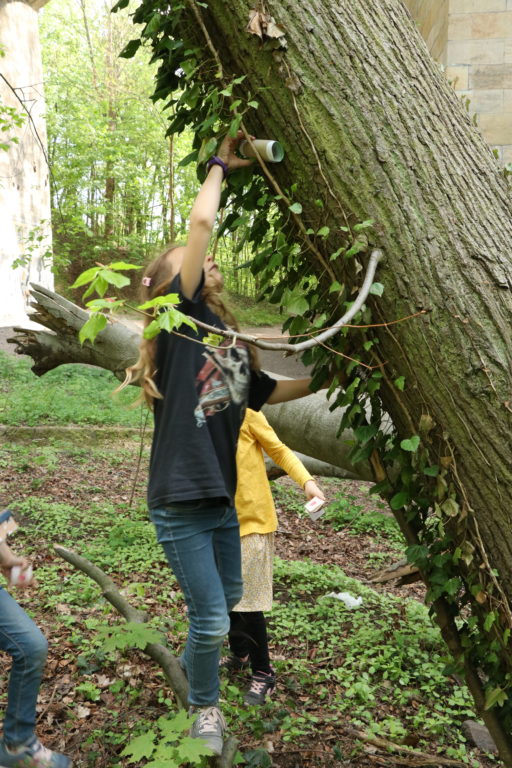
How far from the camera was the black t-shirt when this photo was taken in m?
2.14

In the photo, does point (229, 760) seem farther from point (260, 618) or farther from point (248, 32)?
point (248, 32)

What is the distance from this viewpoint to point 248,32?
1.83 m

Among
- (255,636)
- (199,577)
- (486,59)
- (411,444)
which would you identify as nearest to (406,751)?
(255,636)

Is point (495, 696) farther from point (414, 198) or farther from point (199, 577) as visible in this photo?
point (414, 198)

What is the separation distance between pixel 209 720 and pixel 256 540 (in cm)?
94

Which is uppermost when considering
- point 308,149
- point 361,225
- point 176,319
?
point 308,149

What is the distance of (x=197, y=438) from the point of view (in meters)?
2.16

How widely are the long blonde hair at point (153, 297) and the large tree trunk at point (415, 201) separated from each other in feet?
1.88

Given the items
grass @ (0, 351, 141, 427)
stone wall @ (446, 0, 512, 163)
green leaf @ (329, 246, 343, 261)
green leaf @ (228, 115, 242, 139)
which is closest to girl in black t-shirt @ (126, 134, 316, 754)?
green leaf @ (228, 115, 242, 139)

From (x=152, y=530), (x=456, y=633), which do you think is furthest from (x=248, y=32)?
(x=152, y=530)

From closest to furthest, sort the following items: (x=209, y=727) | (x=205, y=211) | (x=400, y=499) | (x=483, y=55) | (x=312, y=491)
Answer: (x=205, y=211), (x=400, y=499), (x=209, y=727), (x=312, y=491), (x=483, y=55)

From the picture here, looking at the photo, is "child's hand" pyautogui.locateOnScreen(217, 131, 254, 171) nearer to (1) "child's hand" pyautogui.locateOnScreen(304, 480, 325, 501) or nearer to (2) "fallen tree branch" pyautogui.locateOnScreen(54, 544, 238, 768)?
(1) "child's hand" pyautogui.locateOnScreen(304, 480, 325, 501)

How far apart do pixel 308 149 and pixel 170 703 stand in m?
2.39

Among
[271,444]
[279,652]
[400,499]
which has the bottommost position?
[279,652]
